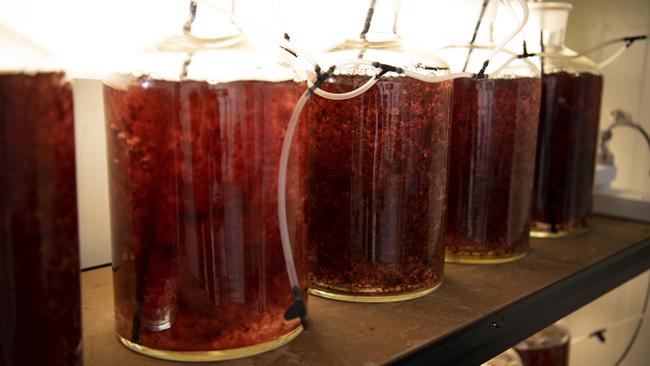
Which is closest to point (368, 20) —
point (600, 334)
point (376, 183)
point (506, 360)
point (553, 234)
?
point (376, 183)

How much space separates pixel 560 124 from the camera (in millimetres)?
993

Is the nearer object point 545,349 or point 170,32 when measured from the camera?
point 170,32

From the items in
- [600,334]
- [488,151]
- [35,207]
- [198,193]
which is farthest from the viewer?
[600,334]

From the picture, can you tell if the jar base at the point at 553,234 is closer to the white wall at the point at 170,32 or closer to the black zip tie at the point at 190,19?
the white wall at the point at 170,32

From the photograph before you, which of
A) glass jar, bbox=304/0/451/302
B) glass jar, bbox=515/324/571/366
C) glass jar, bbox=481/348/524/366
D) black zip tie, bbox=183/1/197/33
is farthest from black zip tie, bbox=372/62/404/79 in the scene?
glass jar, bbox=515/324/571/366

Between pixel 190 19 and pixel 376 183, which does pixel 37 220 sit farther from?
pixel 376 183

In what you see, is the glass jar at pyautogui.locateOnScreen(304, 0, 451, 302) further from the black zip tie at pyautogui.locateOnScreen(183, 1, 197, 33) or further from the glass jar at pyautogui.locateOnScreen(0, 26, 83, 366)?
the glass jar at pyautogui.locateOnScreen(0, 26, 83, 366)

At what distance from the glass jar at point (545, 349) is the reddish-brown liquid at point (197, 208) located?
32.0 inches

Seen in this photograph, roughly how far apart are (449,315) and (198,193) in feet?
1.06

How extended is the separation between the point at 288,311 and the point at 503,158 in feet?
1.46

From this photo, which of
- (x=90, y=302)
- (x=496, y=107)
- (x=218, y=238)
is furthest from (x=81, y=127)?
(x=496, y=107)

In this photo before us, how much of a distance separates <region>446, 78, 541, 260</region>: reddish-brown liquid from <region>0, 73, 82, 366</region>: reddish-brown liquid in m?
0.54

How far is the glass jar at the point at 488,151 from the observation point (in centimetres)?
83

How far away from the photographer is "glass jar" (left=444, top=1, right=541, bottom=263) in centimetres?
83
